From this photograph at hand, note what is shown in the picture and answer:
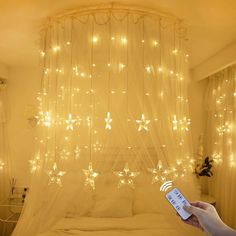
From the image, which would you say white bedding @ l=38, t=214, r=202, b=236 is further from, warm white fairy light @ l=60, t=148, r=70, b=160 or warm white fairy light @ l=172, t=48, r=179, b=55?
warm white fairy light @ l=172, t=48, r=179, b=55

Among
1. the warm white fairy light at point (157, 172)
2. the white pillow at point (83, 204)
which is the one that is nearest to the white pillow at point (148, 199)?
A: the warm white fairy light at point (157, 172)

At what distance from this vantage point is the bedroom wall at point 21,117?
4.60 metres

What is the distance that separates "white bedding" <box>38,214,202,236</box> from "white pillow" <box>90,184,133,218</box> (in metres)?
0.16

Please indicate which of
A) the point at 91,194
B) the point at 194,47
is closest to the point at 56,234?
the point at 91,194

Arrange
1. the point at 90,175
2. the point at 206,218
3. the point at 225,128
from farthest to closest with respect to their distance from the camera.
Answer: the point at 225,128 → the point at 90,175 → the point at 206,218

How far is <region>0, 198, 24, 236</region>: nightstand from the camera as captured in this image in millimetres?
4336

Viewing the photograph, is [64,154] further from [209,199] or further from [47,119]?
[209,199]

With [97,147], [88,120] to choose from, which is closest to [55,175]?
[97,147]

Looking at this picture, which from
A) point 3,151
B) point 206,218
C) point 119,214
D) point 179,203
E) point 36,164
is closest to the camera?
point 206,218

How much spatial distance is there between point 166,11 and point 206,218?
2.09 meters

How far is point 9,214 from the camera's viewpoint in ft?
14.5

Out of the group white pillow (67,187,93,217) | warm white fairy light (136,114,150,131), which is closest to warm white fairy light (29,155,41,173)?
white pillow (67,187,93,217)

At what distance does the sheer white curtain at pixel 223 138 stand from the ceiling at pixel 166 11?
629mm

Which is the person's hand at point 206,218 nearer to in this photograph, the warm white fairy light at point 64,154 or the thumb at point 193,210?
the thumb at point 193,210
